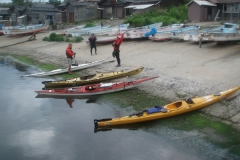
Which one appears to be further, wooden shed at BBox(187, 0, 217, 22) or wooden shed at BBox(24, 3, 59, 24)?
wooden shed at BBox(24, 3, 59, 24)

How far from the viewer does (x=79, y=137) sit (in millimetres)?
10453

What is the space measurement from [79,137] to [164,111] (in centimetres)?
336

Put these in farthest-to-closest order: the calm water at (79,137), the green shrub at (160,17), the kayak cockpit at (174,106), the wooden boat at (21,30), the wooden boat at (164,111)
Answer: the wooden boat at (21,30) < the green shrub at (160,17) < the kayak cockpit at (174,106) < the wooden boat at (164,111) < the calm water at (79,137)

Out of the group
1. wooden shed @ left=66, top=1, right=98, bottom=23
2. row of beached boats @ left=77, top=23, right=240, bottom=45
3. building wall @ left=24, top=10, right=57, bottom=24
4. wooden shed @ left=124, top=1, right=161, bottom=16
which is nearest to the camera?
row of beached boats @ left=77, top=23, right=240, bottom=45

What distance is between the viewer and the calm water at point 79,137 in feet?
29.9

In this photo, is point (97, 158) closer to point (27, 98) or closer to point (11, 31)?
point (27, 98)

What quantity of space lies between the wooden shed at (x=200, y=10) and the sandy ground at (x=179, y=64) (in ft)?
36.6

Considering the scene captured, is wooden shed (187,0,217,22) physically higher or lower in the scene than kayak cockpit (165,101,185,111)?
higher

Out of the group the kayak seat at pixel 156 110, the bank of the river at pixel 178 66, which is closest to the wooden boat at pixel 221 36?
the bank of the river at pixel 178 66

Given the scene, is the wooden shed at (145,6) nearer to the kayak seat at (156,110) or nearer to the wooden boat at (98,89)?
the wooden boat at (98,89)

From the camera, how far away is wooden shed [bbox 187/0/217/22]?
108 feet

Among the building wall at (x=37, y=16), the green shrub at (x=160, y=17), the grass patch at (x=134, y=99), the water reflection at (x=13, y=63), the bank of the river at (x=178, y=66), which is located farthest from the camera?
the building wall at (x=37, y=16)

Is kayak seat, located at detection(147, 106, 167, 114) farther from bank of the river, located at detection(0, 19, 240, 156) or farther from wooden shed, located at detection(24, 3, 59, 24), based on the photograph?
wooden shed, located at detection(24, 3, 59, 24)

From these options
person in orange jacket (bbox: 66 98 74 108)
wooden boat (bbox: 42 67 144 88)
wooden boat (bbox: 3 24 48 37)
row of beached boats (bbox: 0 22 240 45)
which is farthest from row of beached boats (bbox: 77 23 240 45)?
wooden boat (bbox: 3 24 48 37)
